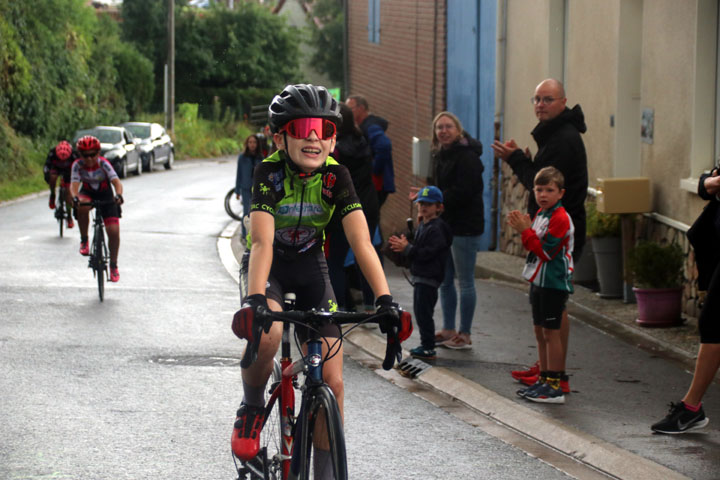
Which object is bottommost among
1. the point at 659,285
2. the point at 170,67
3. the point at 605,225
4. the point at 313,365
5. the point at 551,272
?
the point at 659,285

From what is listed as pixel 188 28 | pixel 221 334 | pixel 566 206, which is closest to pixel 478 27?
pixel 221 334

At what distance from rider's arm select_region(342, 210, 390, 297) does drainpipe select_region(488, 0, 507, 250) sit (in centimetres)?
1262

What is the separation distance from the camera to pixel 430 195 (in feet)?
29.8

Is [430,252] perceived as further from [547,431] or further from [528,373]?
[547,431]

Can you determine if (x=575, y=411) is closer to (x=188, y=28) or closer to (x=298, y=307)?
(x=298, y=307)

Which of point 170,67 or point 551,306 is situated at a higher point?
point 170,67

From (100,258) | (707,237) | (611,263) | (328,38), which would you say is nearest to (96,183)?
(100,258)

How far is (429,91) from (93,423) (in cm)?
1506

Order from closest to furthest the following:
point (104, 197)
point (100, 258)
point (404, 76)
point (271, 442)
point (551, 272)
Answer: point (271, 442) → point (551, 272) → point (100, 258) → point (104, 197) → point (404, 76)

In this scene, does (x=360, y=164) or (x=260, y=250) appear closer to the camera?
(x=260, y=250)

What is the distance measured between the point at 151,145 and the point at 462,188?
3557cm

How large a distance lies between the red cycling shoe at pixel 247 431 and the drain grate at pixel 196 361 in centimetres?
394

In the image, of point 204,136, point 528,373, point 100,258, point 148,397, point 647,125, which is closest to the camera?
point 148,397

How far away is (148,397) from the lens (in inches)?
312
